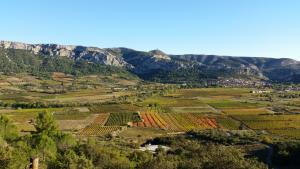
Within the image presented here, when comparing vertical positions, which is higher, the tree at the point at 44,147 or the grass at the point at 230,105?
the tree at the point at 44,147

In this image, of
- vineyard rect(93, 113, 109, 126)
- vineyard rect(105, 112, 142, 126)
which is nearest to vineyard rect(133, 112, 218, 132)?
vineyard rect(105, 112, 142, 126)

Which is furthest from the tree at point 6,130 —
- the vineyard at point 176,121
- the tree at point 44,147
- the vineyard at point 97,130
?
the vineyard at point 176,121

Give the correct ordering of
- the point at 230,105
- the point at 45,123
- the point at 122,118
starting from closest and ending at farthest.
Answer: the point at 45,123
the point at 122,118
the point at 230,105

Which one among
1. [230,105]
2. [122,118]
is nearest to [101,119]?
[122,118]

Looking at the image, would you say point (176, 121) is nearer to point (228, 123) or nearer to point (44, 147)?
point (228, 123)

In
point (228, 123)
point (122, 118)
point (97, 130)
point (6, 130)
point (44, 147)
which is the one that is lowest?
point (97, 130)

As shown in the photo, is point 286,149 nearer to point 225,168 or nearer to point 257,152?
point 257,152

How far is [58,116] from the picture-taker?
436 ft

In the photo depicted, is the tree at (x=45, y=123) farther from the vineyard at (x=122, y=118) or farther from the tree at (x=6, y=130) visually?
the vineyard at (x=122, y=118)

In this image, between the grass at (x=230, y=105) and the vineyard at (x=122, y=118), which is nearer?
the vineyard at (x=122, y=118)

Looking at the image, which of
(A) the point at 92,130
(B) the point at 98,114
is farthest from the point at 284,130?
(B) the point at 98,114

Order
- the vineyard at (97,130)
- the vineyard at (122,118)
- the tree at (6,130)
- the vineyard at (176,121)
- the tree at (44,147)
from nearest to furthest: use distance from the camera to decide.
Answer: the tree at (44,147) < the tree at (6,130) < the vineyard at (97,130) < the vineyard at (176,121) < the vineyard at (122,118)

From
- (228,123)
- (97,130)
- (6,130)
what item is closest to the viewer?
(6,130)

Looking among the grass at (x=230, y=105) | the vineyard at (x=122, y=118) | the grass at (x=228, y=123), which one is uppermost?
the grass at (x=230, y=105)
